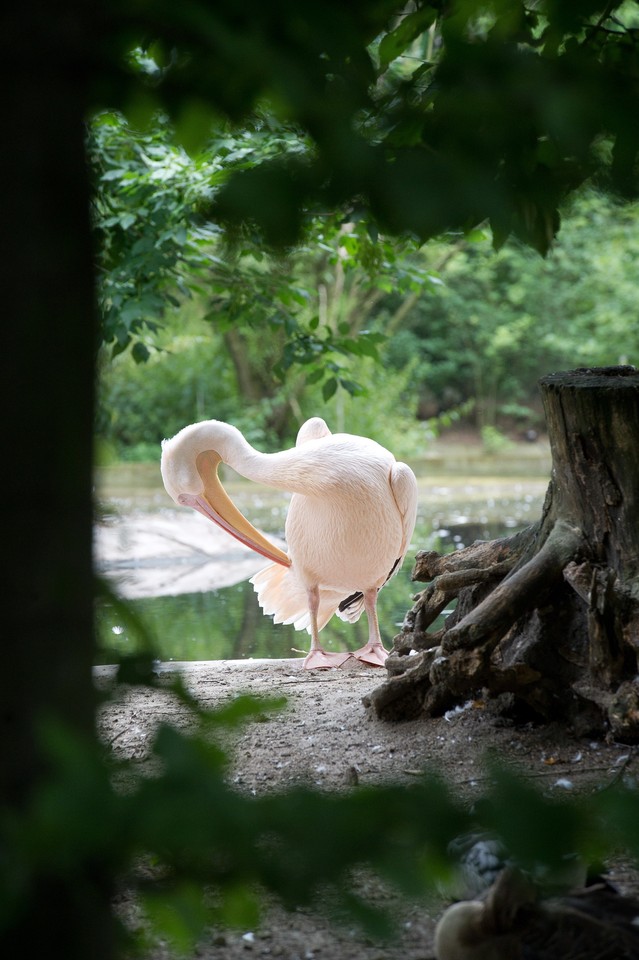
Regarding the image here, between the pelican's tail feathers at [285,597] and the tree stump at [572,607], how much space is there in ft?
5.68

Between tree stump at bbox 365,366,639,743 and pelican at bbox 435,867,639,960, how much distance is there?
857 millimetres

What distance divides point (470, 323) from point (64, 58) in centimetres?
1929

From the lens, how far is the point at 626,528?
8.07 feet

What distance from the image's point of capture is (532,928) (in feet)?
4.86

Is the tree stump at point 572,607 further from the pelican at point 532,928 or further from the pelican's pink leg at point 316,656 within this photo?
the pelican's pink leg at point 316,656

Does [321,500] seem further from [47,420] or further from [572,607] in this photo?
[47,420]

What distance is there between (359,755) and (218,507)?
180cm

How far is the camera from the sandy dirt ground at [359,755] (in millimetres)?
1702

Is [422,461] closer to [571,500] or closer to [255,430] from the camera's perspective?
[255,430]

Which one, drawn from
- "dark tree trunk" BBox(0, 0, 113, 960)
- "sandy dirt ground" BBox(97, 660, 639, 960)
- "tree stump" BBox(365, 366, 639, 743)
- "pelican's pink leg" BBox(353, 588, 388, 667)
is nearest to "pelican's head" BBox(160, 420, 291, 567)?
"pelican's pink leg" BBox(353, 588, 388, 667)

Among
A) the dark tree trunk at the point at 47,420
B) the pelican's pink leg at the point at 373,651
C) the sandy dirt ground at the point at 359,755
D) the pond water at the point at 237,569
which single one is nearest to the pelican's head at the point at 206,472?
the pelican's pink leg at the point at 373,651

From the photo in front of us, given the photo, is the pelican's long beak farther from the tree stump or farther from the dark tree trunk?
the dark tree trunk

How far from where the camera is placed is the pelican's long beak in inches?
159

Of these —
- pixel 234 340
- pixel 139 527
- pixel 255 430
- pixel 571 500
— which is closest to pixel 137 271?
pixel 571 500
